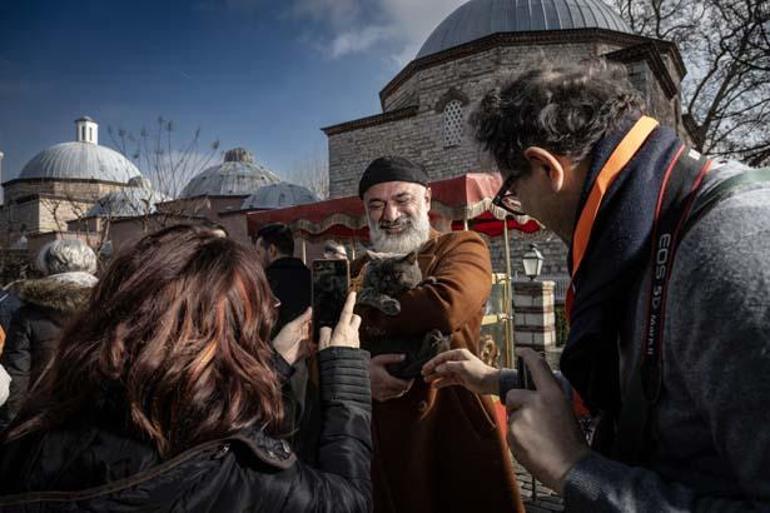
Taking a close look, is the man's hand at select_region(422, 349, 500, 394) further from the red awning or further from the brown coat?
the red awning

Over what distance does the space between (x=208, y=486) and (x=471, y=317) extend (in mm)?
1450

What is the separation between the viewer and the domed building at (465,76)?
1819cm

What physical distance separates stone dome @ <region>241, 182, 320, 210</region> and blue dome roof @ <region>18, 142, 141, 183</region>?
2718 cm

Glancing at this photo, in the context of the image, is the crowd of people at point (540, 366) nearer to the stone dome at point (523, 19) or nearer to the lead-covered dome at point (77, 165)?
the stone dome at point (523, 19)

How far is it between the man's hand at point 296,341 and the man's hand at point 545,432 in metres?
0.94

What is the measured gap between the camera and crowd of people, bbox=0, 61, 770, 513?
83cm

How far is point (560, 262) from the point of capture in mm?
17000

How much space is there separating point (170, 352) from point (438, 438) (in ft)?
4.62

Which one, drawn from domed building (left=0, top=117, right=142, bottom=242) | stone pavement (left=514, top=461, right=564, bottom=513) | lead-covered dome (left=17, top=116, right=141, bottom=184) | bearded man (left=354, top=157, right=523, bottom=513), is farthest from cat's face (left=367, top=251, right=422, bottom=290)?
lead-covered dome (left=17, top=116, right=141, bottom=184)

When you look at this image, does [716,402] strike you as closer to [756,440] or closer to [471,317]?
[756,440]

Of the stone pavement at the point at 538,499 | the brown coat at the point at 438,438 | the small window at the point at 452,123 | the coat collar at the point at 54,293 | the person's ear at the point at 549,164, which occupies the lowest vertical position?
the stone pavement at the point at 538,499

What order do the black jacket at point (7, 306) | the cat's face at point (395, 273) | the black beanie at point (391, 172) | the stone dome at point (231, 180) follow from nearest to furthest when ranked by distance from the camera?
the cat's face at point (395, 273)
the black beanie at point (391, 172)
the black jacket at point (7, 306)
the stone dome at point (231, 180)

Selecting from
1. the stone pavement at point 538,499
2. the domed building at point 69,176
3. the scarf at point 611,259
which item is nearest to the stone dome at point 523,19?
the stone pavement at point 538,499

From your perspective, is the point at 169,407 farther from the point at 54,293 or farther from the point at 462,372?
the point at 54,293
